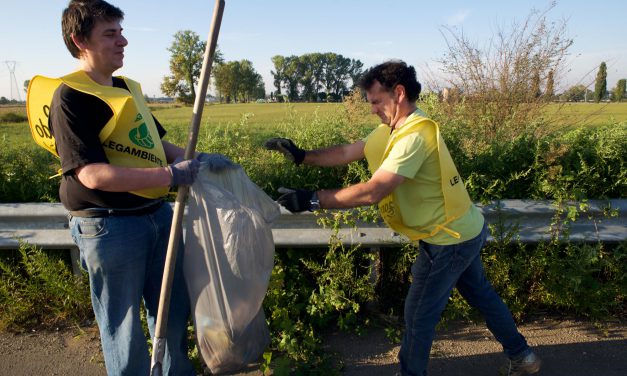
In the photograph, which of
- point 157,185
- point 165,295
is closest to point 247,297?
point 165,295

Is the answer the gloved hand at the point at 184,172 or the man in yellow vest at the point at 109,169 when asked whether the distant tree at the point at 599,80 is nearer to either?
the man in yellow vest at the point at 109,169

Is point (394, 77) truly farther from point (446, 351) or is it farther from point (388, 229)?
point (446, 351)

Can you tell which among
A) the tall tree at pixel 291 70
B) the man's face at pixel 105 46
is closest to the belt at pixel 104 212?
the man's face at pixel 105 46

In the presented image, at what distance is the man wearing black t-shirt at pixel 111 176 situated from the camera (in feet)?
6.32

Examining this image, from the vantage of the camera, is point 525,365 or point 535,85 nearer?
Result: point 525,365

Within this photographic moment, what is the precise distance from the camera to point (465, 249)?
2.47 metres

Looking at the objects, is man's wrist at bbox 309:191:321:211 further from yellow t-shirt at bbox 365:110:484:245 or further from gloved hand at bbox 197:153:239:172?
gloved hand at bbox 197:153:239:172

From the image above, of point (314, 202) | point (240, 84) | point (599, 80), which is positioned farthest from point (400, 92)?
point (240, 84)

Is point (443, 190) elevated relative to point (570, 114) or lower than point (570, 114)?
lower

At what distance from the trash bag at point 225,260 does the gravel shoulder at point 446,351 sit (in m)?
0.60

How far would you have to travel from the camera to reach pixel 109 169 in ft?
6.28

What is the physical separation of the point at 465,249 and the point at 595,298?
152cm

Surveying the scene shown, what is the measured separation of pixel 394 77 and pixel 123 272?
1.65m

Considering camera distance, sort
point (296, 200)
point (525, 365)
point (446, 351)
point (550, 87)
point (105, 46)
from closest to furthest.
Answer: point (105, 46) → point (296, 200) → point (525, 365) → point (446, 351) → point (550, 87)
